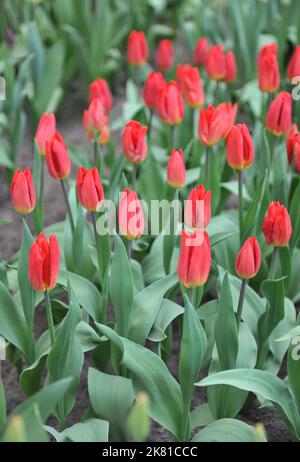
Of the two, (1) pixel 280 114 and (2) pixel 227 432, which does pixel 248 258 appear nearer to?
(2) pixel 227 432

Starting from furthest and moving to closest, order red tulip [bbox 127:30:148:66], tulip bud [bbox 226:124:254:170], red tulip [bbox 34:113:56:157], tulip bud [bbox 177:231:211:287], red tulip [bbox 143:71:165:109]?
Result: red tulip [bbox 127:30:148:66]
red tulip [bbox 143:71:165:109]
red tulip [bbox 34:113:56:157]
tulip bud [bbox 226:124:254:170]
tulip bud [bbox 177:231:211:287]

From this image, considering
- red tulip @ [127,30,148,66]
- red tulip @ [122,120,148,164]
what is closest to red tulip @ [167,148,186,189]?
red tulip @ [122,120,148,164]

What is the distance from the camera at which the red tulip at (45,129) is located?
201 centimetres

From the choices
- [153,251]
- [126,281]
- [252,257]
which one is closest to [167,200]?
[153,251]

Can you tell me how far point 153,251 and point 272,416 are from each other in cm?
52

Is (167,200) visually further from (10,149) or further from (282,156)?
(10,149)

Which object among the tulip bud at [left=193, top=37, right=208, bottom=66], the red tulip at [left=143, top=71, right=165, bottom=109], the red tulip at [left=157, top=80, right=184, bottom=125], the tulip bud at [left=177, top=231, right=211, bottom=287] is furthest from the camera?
the tulip bud at [left=193, top=37, right=208, bottom=66]

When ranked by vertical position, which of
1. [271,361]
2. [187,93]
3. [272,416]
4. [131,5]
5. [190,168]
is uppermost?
[131,5]

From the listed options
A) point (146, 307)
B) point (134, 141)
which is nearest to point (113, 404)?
point (146, 307)

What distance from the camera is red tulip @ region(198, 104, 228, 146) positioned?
6.69 ft

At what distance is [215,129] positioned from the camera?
80.9 inches

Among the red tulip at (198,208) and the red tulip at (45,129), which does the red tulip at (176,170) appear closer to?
the red tulip at (198,208)

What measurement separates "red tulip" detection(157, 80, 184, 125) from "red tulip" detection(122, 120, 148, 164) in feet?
0.77

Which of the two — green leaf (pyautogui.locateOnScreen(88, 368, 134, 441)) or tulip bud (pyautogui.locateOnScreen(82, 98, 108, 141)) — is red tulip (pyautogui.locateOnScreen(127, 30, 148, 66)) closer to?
tulip bud (pyautogui.locateOnScreen(82, 98, 108, 141))
